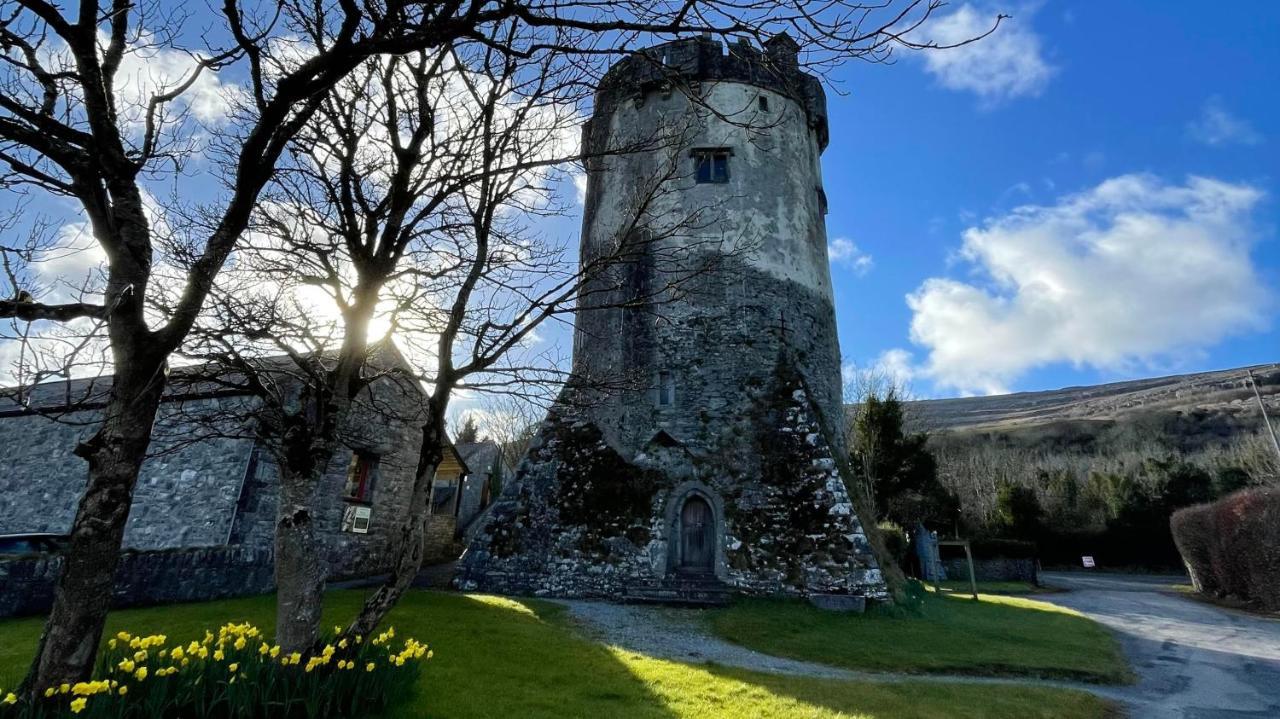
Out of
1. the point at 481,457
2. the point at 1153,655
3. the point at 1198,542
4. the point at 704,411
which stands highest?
the point at 481,457

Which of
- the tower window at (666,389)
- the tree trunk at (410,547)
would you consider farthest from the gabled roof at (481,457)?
the tree trunk at (410,547)

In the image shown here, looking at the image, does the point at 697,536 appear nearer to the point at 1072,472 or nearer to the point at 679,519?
the point at 679,519

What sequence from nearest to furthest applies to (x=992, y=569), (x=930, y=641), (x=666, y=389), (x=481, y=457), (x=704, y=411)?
(x=930, y=641) → (x=704, y=411) → (x=666, y=389) → (x=992, y=569) → (x=481, y=457)

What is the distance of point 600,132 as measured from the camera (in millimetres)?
17375

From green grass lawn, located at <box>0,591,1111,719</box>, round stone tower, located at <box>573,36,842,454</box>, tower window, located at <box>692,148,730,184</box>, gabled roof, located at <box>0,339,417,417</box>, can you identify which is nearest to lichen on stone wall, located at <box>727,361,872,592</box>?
round stone tower, located at <box>573,36,842,454</box>

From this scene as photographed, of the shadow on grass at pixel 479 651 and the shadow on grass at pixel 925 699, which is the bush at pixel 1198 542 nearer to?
the shadow on grass at pixel 925 699

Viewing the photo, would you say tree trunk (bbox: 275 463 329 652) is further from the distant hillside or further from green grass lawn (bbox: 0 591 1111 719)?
the distant hillside

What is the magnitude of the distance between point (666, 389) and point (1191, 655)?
11.0 metres

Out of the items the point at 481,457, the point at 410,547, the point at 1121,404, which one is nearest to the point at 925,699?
the point at 410,547

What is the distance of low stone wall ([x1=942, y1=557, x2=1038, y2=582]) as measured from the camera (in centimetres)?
2887

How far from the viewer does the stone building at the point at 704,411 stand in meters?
12.9

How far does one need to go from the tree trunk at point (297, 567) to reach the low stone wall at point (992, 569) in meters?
30.5

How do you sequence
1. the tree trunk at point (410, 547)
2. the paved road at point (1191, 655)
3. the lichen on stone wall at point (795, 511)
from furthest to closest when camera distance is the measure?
the lichen on stone wall at point (795, 511) → the paved road at point (1191, 655) → the tree trunk at point (410, 547)

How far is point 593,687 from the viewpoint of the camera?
656cm
